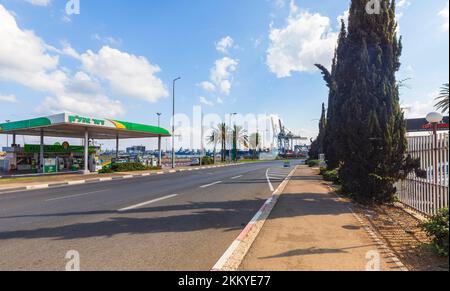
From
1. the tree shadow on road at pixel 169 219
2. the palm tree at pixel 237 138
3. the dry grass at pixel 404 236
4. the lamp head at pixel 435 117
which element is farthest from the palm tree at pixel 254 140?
the lamp head at pixel 435 117

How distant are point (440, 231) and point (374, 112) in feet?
16.5

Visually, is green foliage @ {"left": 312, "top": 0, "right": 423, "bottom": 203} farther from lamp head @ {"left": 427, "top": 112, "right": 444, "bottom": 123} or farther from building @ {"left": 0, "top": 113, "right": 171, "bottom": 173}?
building @ {"left": 0, "top": 113, "right": 171, "bottom": 173}

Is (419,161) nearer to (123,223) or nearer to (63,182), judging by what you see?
(123,223)

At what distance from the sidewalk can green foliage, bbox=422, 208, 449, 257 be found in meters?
0.77

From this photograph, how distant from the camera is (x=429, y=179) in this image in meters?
7.38

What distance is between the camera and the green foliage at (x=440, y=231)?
174 inches

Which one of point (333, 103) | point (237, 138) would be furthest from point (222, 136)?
point (333, 103)

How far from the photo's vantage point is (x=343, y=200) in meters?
9.82

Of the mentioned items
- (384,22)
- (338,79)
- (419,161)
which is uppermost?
(384,22)

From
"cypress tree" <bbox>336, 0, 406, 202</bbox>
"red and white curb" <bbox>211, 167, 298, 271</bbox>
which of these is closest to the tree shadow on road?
"red and white curb" <bbox>211, 167, 298, 271</bbox>

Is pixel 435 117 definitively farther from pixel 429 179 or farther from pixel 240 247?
pixel 240 247

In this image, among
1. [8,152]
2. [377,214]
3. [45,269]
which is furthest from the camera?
[8,152]
